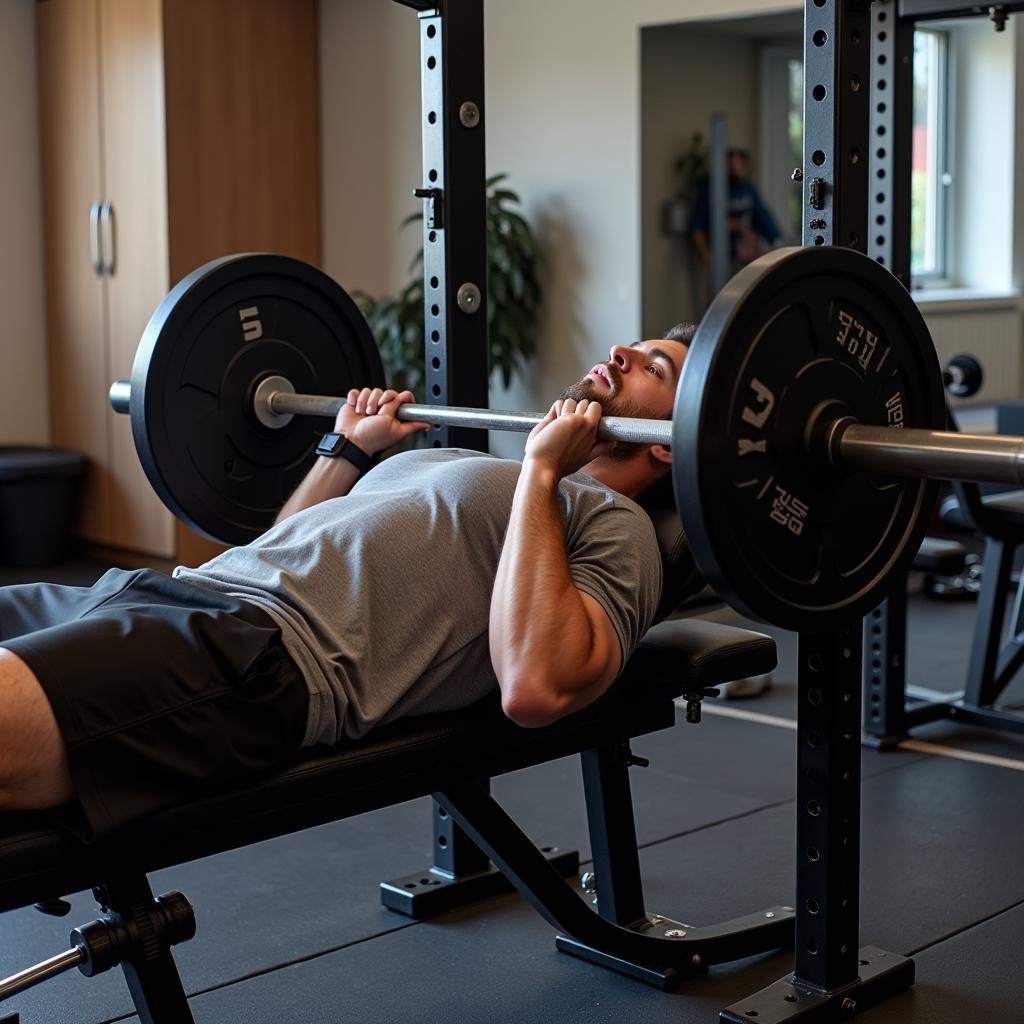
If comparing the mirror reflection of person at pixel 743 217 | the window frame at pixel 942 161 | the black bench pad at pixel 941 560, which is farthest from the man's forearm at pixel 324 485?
the window frame at pixel 942 161

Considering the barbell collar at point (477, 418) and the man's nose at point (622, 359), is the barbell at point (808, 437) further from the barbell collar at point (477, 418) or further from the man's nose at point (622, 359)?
the man's nose at point (622, 359)

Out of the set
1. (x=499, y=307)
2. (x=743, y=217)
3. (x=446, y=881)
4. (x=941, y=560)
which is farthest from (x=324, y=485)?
(x=743, y=217)

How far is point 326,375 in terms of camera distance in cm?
248

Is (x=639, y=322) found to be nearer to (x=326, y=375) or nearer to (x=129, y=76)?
(x=129, y=76)

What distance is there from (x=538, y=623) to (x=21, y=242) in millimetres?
4799

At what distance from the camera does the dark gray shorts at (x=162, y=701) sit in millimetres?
1508

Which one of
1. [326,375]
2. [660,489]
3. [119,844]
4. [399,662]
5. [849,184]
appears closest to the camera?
[119,844]

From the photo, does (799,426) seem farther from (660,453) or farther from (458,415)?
(458,415)

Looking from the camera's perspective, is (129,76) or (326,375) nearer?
(326,375)

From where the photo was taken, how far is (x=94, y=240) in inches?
219

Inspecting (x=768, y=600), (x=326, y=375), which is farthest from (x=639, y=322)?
(x=768, y=600)

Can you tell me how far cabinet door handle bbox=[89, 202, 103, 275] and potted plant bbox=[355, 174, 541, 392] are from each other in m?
1.03

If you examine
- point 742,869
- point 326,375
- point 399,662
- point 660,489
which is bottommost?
point 742,869

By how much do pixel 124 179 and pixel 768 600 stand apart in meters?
4.43
